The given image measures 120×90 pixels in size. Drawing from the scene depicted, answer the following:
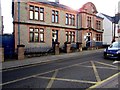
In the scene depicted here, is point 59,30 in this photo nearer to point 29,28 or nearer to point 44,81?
point 29,28

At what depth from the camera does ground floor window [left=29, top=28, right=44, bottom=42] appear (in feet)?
90.5

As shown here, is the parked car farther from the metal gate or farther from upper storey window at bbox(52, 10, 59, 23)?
upper storey window at bbox(52, 10, 59, 23)

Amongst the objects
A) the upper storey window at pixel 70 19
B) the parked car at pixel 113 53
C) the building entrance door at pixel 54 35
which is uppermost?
the upper storey window at pixel 70 19

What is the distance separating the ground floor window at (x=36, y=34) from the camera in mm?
27578

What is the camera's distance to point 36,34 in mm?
28359

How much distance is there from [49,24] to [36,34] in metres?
2.99

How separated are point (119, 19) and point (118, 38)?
562 centimetres

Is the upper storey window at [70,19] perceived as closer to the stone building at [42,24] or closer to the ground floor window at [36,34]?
the stone building at [42,24]

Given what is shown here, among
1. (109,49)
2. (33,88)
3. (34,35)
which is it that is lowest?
(33,88)

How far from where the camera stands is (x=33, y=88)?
319 inches

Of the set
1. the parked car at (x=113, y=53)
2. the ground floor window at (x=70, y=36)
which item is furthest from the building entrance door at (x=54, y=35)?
the parked car at (x=113, y=53)

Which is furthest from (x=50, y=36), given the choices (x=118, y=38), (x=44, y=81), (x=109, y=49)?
(x=118, y=38)

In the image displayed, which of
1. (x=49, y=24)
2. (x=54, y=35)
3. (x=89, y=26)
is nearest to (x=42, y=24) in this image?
(x=49, y=24)

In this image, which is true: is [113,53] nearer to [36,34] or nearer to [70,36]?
[36,34]
